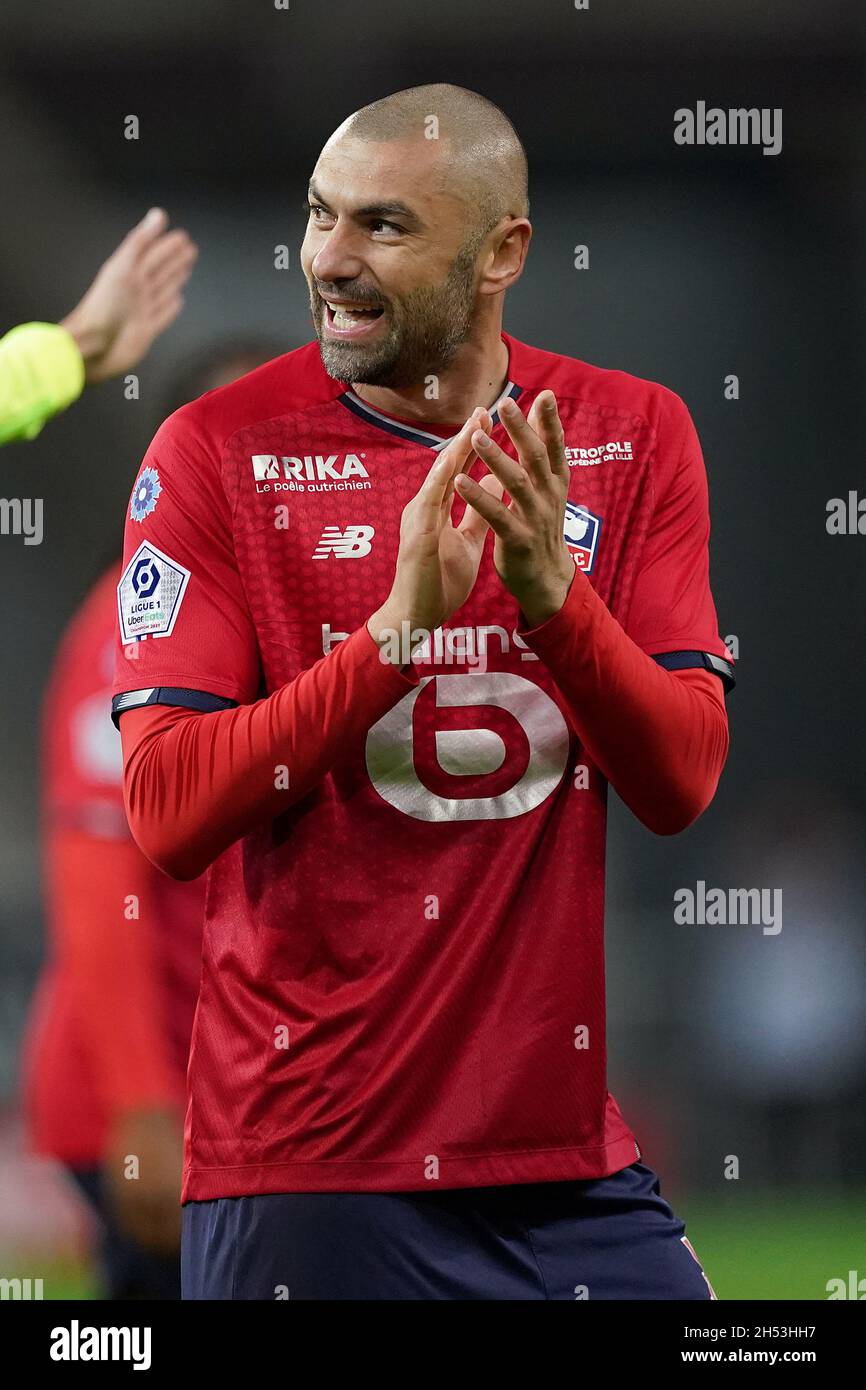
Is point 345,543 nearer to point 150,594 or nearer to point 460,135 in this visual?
point 150,594

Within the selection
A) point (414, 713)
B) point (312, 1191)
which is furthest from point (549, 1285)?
point (414, 713)

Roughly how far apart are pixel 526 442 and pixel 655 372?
4.21 feet

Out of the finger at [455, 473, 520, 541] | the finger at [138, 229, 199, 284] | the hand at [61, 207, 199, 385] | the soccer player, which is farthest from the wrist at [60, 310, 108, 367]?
the finger at [455, 473, 520, 541]

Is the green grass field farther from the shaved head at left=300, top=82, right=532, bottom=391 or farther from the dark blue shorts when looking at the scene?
the shaved head at left=300, top=82, right=532, bottom=391

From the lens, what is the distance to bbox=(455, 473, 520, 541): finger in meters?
1.56

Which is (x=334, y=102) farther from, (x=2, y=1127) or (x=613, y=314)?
(x=2, y=1127)

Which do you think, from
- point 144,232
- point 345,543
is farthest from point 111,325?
point 345,543

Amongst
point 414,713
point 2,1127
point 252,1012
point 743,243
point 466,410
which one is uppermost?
point 743,243

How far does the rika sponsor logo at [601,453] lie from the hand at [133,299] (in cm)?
111

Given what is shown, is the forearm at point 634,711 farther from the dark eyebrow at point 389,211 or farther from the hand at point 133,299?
the hand at point 133,299

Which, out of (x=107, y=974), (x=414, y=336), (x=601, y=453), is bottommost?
(x=107, y=974)

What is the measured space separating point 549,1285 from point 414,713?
607 mm

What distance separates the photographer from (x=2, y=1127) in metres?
2.72

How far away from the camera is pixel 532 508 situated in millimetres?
1591
